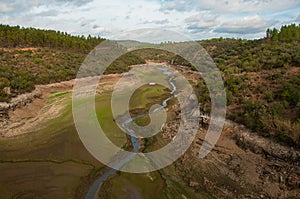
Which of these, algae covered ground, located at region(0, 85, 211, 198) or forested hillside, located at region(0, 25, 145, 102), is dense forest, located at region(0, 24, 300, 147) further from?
algae covered ground, located at region(0, 85, 211, 198)

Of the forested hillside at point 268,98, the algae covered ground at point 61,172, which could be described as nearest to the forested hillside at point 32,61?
the algae covered ground at point 61,172

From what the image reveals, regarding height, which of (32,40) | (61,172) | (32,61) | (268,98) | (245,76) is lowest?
(61,172)

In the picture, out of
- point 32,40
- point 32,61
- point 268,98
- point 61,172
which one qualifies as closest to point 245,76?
point 268,98

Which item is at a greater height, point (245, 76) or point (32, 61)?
point (32, 61)

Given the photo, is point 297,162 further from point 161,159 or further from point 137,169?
point 137,169

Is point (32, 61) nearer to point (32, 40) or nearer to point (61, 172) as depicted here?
point (32, 40)

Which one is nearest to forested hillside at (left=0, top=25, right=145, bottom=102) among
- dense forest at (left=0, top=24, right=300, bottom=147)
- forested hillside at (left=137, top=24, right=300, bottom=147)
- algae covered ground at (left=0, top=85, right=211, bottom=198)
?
dense forest at (left=0, top=24, right=300, bottom=147)

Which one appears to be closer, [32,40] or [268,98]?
[268,98]

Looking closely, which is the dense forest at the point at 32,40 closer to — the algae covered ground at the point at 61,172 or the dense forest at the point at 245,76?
the dense forest at the point at 245,76

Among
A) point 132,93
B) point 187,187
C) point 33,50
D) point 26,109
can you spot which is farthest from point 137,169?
point 33,50
